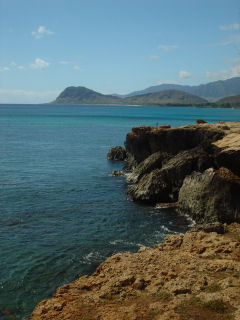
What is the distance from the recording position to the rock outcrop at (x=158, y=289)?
1500cm

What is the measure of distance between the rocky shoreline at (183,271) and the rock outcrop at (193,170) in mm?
101

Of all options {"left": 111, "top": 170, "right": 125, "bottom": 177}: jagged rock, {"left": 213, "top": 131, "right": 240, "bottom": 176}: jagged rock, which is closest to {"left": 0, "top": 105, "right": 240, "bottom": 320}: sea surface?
{"left": 111, "top": 170, "right": 125, "bottom": 177}: jagged rock

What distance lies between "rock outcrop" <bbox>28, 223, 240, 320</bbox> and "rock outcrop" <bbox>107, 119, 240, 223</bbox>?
27.5 feet

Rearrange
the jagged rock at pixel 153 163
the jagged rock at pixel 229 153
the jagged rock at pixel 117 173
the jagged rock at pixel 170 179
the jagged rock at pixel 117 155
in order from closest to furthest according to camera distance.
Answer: the jagged rock at pixel 229 153, the jagged rock at pixel 170 179, the jagged rock at pixel 153 163, the jagged rock at pixel 117 173, the jagged rock at pixel 117 155

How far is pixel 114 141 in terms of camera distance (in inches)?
3730

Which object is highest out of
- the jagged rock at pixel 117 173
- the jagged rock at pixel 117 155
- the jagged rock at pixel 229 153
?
the jagged rock at pixel 229 153

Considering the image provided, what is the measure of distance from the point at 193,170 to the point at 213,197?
27.3 feet

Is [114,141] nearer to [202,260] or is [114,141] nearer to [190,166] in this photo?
[190,166]

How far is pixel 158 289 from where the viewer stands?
16.9 metres

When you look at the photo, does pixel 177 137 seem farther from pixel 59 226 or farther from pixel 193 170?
pixel 59 226

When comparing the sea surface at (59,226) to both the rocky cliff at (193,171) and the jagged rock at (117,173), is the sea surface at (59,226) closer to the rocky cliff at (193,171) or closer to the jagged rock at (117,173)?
the jagged rock at (117,173)

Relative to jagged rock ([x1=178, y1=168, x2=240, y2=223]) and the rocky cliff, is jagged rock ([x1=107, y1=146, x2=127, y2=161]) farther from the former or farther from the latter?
jagged rock ([x1=178, y1=168, x2=240, y2=223])

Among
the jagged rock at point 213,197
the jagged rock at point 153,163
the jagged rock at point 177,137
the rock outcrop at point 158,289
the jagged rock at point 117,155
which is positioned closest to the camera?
the rock outcrop at point 158,289

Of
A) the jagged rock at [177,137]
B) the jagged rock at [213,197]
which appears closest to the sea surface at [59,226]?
the jagged rock at [213,197]
